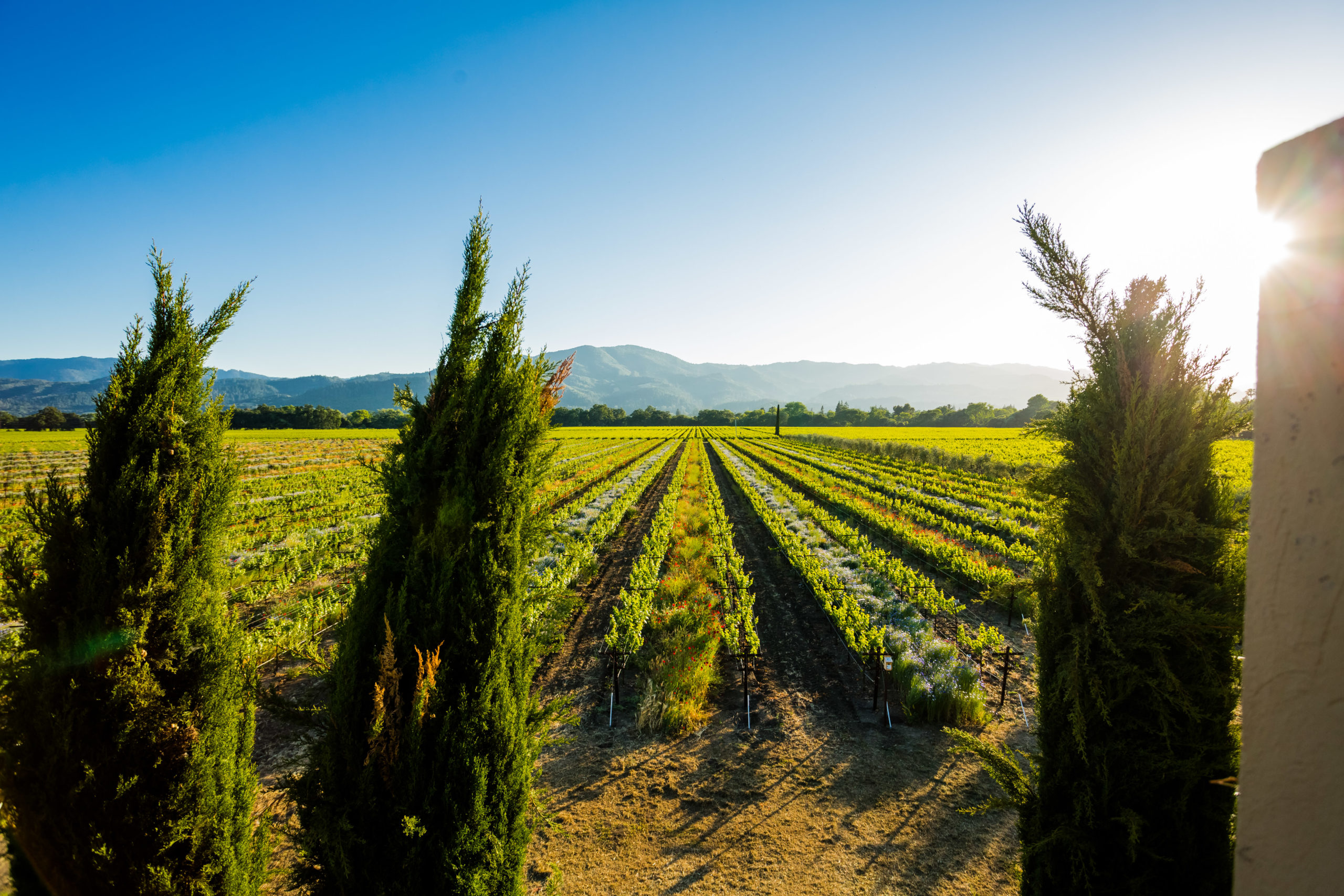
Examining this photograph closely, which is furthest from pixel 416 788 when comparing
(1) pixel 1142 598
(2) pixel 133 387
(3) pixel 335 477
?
(3) pixel 335 477

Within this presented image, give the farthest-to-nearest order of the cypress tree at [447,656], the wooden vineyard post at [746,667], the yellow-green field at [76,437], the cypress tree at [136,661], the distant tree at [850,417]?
the distant tree at [850,417]
the yellow-green field at [76,437]
the wooden vineyard post at [746,667]
the cypress tree at [447,656]
the cypress tree at [136,661]

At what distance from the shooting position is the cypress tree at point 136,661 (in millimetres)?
2818

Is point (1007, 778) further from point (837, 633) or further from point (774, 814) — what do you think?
point (837, 633)

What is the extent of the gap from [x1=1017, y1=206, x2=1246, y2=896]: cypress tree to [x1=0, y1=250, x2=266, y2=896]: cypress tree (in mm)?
5001

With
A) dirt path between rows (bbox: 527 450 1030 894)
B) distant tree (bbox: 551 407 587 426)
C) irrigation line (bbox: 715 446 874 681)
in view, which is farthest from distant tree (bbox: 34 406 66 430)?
dirt path between rows (bbox: 527 450 1030 894)

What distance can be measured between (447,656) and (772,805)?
458 centimetres

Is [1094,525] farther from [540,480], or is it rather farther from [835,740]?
[835,740]

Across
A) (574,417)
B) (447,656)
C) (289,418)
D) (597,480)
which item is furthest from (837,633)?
(574,417)

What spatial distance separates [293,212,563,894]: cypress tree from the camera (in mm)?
2965

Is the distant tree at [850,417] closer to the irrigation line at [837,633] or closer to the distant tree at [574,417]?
the distant tree at [574,417]


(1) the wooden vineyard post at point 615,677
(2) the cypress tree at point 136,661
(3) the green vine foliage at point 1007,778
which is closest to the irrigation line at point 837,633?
(1) the wooden vineyard post at point 615,677

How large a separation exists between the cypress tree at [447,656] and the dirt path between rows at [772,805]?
1.16 metres

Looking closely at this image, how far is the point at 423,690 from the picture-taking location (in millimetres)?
2959

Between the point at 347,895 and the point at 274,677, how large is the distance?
23.1 ft
